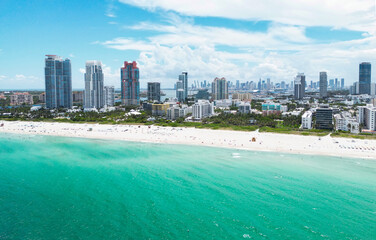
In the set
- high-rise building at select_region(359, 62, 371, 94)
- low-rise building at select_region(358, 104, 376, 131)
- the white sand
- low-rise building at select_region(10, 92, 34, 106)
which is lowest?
the white sand

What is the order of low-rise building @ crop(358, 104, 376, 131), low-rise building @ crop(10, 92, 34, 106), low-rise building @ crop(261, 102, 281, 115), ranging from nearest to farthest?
1. low-rise building @ crop(358, 104, 376, 131)
2. low-rise building @ crop(261, 102, 281, 115)
3. low-rise building @ crop(10, 92, 34, 106)

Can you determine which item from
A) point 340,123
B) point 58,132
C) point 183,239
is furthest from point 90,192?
point 340,123

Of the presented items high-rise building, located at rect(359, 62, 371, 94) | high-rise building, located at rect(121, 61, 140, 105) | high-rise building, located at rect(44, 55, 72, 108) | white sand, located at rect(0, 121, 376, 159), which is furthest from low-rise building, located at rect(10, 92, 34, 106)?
high-rise building, located at rect(359, 62, 371, 94)

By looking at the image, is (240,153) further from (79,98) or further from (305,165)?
(79,98)

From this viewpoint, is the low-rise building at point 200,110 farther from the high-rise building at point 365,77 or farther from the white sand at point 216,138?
the high-rise building at point 365,77

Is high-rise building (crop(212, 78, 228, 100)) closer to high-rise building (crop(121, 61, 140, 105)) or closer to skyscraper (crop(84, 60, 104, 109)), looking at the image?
high-rise building (crop(121, 61, 140, 105))

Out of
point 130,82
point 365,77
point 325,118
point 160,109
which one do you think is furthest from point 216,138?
point 365,77

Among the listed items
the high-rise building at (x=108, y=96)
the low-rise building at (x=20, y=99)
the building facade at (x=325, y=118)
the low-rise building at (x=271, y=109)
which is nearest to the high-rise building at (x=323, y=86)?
the low-rise building at (x=271, y=109)
